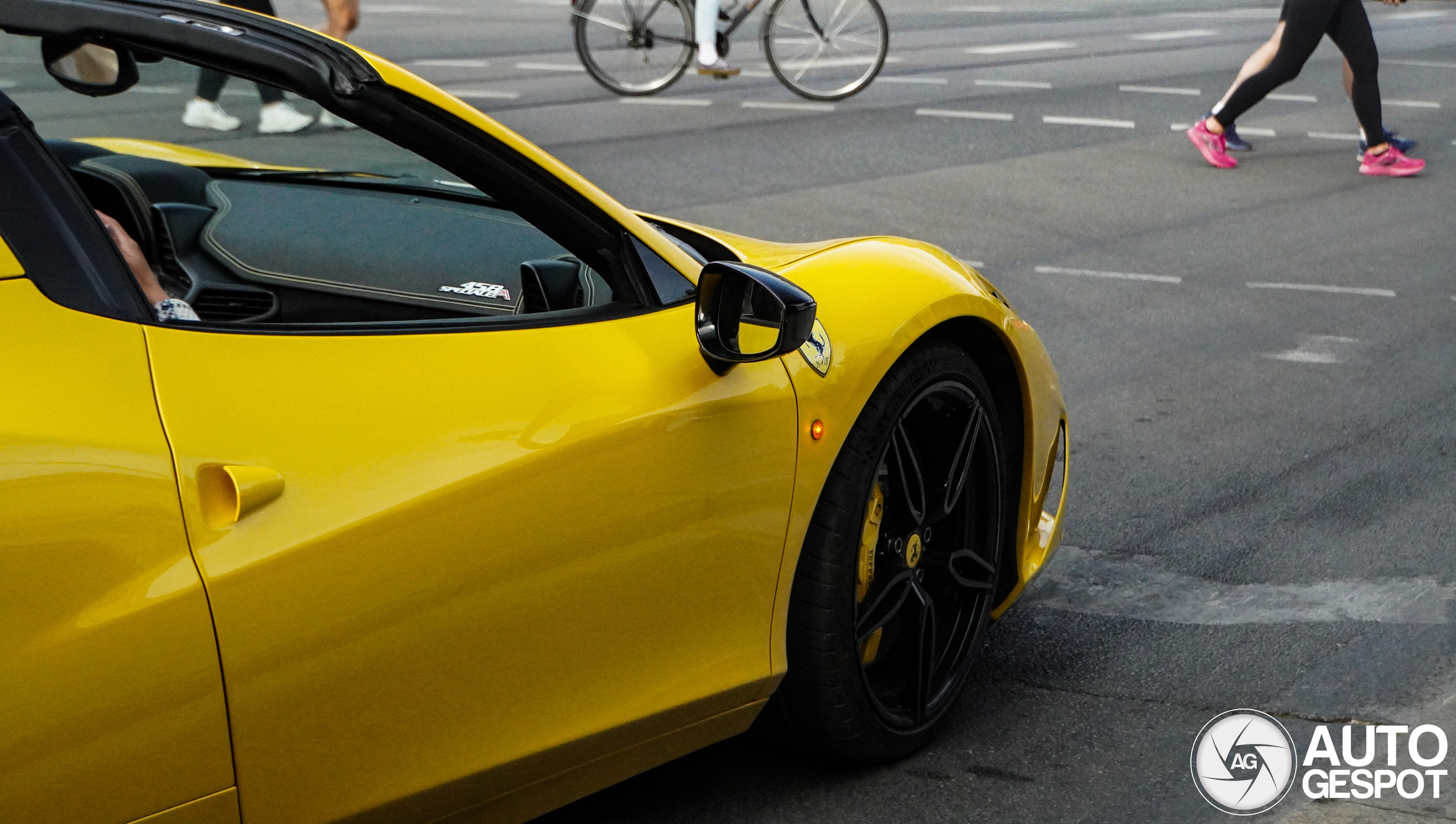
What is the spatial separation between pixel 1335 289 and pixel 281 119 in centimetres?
489

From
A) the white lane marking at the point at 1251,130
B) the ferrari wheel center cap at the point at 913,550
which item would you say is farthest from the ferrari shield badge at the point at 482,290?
the white lane marking at the point at 1251,130

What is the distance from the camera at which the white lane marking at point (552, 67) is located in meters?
13.7

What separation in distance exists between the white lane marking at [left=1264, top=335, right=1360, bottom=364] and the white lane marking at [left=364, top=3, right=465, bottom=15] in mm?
13694

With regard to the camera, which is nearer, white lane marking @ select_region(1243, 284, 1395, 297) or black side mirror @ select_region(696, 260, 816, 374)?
black side mirror @ select_region(696, 260, 816, 374)

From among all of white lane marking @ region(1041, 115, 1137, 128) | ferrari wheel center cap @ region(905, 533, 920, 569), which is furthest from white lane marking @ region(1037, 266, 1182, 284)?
ferrari wheel center cap @ region(905, 533, 920, 569)

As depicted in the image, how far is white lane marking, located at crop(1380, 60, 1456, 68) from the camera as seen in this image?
608 inches

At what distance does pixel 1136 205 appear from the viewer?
8945mm

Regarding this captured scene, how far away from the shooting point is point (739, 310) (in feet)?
8.49

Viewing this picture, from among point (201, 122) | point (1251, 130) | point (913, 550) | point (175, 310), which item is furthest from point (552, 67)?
point (175, 310)

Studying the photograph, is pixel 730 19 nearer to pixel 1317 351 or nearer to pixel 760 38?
pixel 760 38

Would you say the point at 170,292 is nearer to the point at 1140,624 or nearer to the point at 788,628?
the point at 788,628

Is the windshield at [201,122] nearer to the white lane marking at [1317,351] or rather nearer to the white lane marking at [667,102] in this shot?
the white lane marking at [1317,351]

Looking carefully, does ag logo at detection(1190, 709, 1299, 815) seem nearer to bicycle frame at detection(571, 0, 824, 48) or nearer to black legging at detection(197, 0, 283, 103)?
black legging at detection(197, 0, 283, 103)

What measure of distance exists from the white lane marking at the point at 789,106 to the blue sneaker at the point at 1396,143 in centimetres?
367
